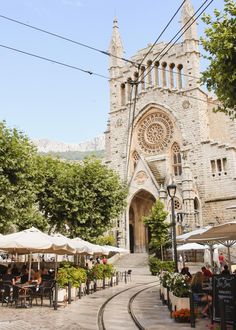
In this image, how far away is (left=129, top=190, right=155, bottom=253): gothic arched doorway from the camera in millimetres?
40406

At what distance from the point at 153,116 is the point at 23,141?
81.3 ft

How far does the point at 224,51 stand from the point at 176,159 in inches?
1248

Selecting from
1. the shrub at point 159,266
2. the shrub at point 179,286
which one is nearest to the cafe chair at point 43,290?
the shrub at point 179,286

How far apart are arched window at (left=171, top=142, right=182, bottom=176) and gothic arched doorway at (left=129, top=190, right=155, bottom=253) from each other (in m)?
4.10

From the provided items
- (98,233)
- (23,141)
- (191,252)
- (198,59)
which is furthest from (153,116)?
(23,141)

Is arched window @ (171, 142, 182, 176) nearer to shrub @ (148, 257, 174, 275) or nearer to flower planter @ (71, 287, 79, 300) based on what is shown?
shrub @ (148, 257, 174, 275)

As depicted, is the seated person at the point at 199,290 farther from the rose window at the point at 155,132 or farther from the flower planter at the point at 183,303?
the rose window at the point at 155,132

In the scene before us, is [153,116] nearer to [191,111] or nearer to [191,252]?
[191,111]

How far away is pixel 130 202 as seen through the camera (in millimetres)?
39281

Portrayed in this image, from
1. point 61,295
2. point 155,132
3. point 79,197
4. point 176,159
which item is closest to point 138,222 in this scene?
point 176,159

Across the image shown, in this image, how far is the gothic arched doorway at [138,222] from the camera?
133ft

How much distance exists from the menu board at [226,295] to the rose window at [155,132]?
31.9m

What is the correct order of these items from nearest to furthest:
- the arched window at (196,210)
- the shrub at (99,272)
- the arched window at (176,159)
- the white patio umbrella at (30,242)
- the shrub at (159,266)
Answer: the white patio umbrella at (30,242), the shrub at (99,272), the shrub at (159,266), the arched window at (196,210), the arched window at (176,159)

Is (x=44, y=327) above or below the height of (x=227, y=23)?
below
